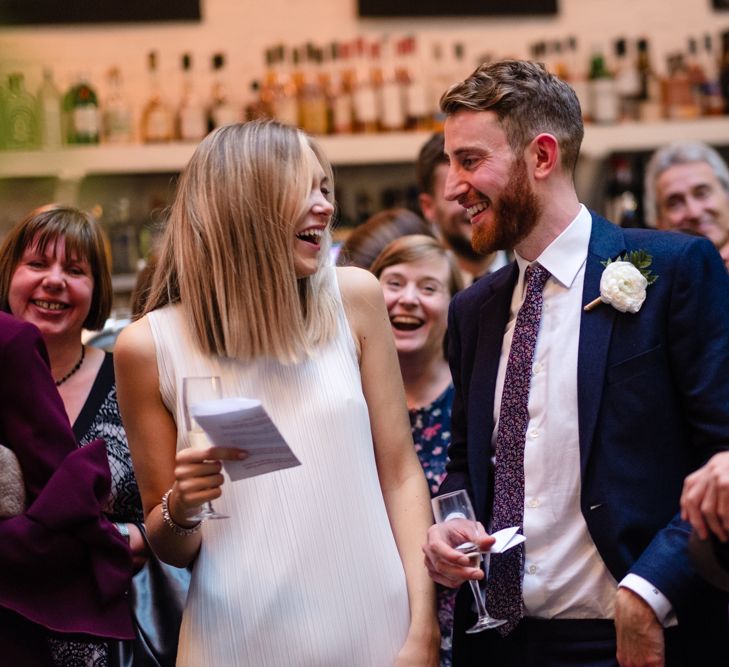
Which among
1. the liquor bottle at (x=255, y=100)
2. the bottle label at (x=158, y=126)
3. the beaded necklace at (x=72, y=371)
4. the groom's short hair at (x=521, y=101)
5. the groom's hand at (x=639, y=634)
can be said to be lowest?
the groom's hand at (x=639, y=634)

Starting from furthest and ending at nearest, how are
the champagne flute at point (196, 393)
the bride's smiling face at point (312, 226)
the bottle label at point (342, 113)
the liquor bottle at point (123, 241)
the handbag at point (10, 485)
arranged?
the bottle label at point (342, 113)
the liquor bottle at point (123, 241)
the bride's smiling face at point (312, 226)
the handbag at point (10, 485)
the champagne flute at point (196, 393)

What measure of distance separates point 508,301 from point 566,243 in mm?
190

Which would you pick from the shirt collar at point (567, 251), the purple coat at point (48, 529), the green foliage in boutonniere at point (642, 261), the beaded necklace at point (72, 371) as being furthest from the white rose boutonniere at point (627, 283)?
the beaded necklace at point (72, 371)

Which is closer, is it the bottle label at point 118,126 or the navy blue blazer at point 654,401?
the navy blue blazer at point 654,401

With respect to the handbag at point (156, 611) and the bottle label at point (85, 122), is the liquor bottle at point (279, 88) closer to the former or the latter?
the bottle label at point (85, 122)

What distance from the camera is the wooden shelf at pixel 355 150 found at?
Result: 4.99 meters

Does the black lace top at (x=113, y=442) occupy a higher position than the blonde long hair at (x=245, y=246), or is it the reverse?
the blonde long hair at (x=245, y=246)

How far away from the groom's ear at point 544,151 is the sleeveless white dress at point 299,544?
559mm

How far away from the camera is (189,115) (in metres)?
5.39

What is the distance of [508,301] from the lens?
2.38 meters

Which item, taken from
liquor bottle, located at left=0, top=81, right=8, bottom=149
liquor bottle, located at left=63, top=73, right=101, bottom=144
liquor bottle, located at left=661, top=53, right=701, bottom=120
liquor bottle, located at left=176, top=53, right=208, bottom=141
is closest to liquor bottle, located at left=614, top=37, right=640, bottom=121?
liquor bottle, located at left=661, top=53, right=701, bottom=120

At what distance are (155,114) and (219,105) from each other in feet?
1.04

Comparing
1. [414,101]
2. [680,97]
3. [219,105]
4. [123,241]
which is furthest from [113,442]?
[680,97]

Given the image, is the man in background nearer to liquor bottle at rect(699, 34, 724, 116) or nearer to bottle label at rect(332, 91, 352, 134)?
bottle label at rect(332, 91, 352, 134)
